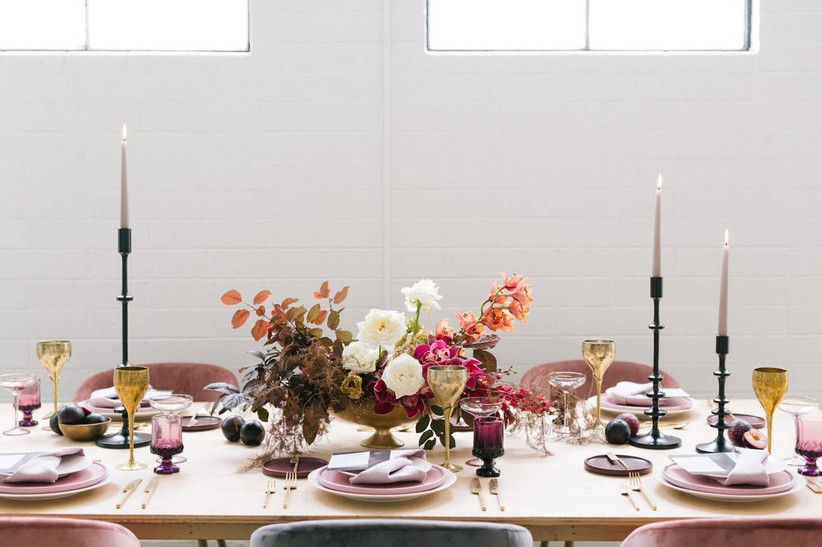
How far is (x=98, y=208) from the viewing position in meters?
3.48

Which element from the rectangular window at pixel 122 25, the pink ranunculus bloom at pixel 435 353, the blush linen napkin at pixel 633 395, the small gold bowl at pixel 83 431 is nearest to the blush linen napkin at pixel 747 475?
the pink ranunculus bloom at pixel 435 353

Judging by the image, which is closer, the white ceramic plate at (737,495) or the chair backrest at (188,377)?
the white ceramic plate at (737,495)

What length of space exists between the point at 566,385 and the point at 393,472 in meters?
0.57

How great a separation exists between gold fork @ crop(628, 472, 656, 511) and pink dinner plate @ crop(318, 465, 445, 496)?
1.20 feet

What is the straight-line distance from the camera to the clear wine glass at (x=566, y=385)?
7.05ft

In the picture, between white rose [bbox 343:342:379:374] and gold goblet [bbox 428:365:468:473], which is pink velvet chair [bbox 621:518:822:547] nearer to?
gold goblet [bbox 428:365:468:473]

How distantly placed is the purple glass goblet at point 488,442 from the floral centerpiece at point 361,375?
0.13 m

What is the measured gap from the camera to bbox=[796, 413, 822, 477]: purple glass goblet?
1.85 m

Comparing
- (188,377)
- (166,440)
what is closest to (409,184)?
(188,377)

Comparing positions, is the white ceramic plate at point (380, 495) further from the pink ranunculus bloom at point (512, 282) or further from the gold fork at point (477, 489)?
the pink ranunculus bloom at point (512, 282)

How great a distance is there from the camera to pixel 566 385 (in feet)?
7.05

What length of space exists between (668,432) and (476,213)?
1429 mm

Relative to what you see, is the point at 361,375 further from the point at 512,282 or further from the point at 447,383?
the point at 512,282

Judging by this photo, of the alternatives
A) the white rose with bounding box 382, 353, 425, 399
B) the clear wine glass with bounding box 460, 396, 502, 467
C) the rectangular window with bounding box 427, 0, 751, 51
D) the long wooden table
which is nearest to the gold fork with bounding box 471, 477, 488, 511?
the long wooden table
